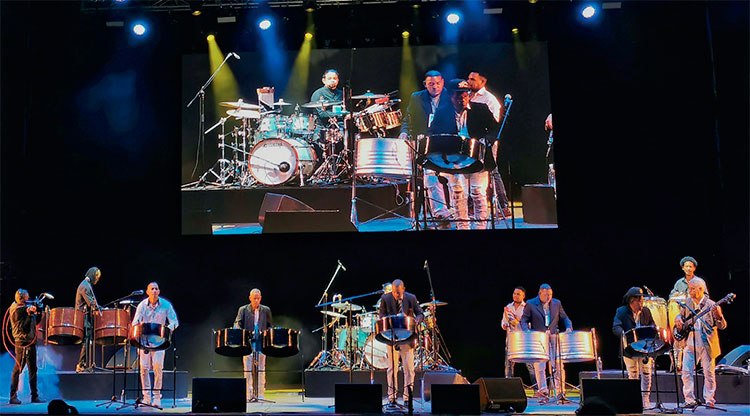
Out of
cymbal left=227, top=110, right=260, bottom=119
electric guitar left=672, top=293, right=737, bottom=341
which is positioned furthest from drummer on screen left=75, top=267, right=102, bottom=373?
electric guitar left=672, top=293, right=737, bottom=341

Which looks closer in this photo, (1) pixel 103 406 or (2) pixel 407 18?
(1) pixel 103 406

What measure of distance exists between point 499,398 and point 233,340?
2.47 meters

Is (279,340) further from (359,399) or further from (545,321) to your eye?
(545,321)

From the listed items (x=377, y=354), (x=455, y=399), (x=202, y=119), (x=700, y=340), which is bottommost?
(x=455, y=399)

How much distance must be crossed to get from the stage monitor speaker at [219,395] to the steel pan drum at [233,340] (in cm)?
143

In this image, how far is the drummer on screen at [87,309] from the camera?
888 cm

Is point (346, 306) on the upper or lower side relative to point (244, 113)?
lower

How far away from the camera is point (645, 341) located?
725 cm

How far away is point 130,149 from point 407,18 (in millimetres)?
3765

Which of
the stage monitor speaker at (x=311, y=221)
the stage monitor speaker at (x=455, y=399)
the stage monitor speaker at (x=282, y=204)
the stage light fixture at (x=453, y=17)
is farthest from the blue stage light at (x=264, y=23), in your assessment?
the stage monitor speaker at (x=455, y=399)

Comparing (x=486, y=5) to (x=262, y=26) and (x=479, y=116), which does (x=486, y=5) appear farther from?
(x=262, y=26)

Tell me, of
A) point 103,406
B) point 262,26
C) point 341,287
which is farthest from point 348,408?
point 262,26

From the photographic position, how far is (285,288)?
33.1ft

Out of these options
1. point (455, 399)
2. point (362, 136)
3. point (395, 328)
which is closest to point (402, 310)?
point (395, 328)
